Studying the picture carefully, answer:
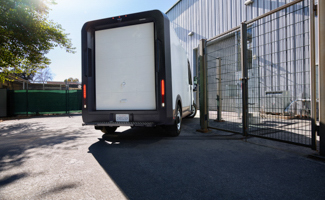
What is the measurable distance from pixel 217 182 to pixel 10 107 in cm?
1617

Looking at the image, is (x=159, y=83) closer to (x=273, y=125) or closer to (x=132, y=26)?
(x=132, y=26)

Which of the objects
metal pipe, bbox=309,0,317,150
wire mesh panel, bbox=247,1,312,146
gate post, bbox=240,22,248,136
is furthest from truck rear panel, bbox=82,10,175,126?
metal pipe, bbox=309,0,317,150

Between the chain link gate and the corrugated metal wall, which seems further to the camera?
the corrugated metal wall

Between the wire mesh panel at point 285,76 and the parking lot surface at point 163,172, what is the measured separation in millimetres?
707

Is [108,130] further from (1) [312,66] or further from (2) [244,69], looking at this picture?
(1) [312,66]

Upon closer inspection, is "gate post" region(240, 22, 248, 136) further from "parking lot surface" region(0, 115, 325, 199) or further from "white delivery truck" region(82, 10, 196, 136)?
"white delivery truck" region(82, 10, 196, 136)

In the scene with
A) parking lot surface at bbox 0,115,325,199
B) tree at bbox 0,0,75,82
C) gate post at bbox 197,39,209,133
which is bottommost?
parking lot surface at bbox 0,115,325,199

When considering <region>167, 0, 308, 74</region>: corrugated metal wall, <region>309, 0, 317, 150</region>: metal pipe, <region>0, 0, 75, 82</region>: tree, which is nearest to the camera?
<region>309, 0, 317, 150</region>: metal pipe

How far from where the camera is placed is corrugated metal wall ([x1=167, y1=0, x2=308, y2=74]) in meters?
9.80

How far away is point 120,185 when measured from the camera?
221 centimetres

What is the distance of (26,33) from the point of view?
9.30m

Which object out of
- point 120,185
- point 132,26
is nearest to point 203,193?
point 120,185

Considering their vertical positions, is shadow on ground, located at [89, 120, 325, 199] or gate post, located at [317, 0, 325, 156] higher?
gate post, located at [317, 0, 325, 156]

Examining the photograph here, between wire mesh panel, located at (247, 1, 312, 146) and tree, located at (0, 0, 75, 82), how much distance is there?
34.4ft
